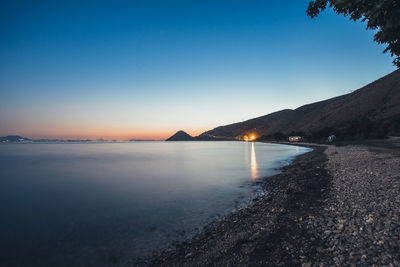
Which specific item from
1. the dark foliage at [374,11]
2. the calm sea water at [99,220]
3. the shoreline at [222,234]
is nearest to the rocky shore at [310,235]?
the shoreline at [222,234]

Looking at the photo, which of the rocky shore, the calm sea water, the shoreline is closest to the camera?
the rocky shore

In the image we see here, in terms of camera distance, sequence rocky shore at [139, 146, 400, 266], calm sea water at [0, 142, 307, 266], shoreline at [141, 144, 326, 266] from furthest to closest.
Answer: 1. calm sea water at [0, 142, 307, 266]
2. shoreline at [141, 144, 326, 266]
3. rocky shore at [139, 146, 400, 266]

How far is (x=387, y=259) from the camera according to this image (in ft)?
13.1

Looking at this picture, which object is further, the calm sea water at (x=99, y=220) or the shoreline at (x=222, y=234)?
the calm sea water at (x=99, y=220)

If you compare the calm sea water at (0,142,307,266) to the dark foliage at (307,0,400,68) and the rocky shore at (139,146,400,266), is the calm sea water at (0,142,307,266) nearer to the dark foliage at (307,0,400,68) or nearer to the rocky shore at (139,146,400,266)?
the rocky shore at (139,146,400,266)

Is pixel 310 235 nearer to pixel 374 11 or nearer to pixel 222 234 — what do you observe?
pixel 222 234

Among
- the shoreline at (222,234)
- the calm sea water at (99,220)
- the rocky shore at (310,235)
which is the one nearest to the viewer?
the rocky shore at (310,235)

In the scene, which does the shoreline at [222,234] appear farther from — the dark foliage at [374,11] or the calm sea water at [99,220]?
the dark foliage at [374,11]

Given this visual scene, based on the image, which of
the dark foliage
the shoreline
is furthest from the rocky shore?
the dark foliage

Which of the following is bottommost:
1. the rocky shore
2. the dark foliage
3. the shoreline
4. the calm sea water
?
the calm sea water

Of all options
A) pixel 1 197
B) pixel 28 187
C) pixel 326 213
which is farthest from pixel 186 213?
pixel 28 187

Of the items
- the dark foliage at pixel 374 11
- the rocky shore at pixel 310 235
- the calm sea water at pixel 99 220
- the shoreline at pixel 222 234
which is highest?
the dark foliage at pixel 374 11

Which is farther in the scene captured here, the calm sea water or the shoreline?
the calm sea water

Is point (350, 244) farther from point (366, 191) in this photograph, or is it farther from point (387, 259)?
point (366, 191)
